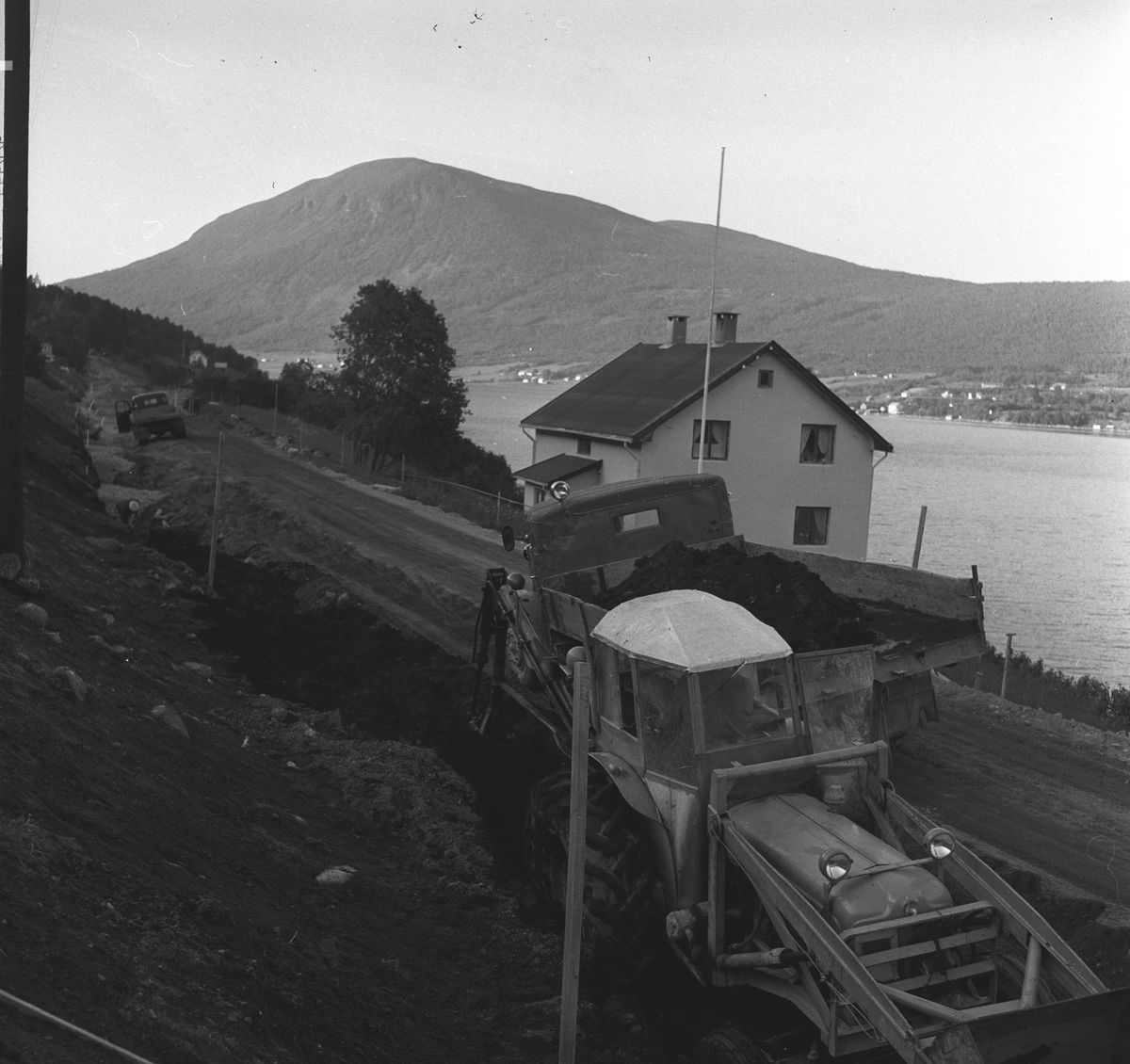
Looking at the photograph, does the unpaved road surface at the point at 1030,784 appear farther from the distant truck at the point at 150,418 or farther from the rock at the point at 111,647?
the distant truck at the point at 150,418

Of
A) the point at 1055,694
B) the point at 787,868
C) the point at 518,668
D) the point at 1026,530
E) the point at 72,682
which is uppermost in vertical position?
the point at 787,868

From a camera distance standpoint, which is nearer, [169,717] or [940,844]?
[940,844]

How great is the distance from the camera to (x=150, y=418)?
146 feet

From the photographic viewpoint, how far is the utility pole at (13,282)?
14.4 meters

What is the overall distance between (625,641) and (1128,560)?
179 feet

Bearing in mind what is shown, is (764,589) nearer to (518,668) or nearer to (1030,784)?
(518,668)

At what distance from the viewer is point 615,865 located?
24.4ft

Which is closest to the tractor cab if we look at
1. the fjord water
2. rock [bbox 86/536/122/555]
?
rock [bbox 86/536/122/555]

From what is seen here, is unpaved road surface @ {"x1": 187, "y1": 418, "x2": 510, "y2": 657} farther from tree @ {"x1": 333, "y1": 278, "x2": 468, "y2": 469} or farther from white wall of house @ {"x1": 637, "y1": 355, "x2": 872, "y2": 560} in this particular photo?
white wall of house @ {"x1": 637, "y1": 355, "x2": 872, "y2": 560}

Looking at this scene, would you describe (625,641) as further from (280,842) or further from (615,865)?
(280,842)

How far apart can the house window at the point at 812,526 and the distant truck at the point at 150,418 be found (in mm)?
24818

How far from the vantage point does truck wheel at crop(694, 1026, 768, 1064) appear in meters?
6.23

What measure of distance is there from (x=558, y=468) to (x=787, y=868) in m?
35.5

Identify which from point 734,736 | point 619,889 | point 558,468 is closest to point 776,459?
point 558,468
